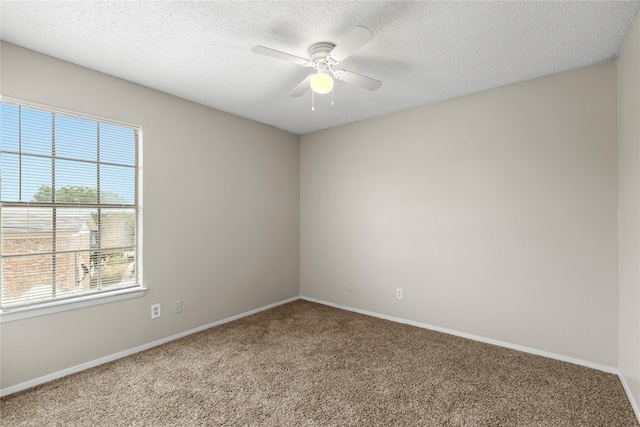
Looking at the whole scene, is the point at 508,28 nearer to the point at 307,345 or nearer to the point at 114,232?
the point at 307,345

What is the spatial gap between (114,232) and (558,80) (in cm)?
400

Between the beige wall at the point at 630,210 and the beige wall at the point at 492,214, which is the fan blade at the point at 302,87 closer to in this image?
the beige wall at the point at 492,214

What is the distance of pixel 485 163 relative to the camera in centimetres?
299

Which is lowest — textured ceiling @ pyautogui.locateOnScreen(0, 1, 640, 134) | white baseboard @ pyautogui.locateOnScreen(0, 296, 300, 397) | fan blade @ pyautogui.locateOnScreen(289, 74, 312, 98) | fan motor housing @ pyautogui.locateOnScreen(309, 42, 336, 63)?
white baseboard @ pyautogui.locateOnScreen(0, 296, 300, 397)

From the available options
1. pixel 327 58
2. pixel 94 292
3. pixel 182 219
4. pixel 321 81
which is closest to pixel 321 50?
pixel 327 58

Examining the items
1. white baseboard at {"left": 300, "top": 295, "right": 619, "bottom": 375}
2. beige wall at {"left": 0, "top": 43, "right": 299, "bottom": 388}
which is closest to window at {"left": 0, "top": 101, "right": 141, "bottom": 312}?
beige wall at {"left": 0, "top": 43, "right": 299, "bottom": 388}

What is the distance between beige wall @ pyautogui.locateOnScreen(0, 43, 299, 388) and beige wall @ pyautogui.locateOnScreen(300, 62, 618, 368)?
80 cm

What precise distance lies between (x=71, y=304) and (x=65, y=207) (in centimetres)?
75

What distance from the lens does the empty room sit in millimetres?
1948

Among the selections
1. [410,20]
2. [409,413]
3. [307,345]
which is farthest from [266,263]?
[410,20]

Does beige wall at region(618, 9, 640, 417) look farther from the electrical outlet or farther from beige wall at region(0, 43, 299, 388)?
the electrical outlet

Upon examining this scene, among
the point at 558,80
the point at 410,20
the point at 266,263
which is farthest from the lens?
the point at 266,263

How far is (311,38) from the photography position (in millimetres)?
2068

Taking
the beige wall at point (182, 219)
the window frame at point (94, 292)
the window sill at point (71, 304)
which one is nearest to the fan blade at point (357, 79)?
the beige wall at point (182, 219)
